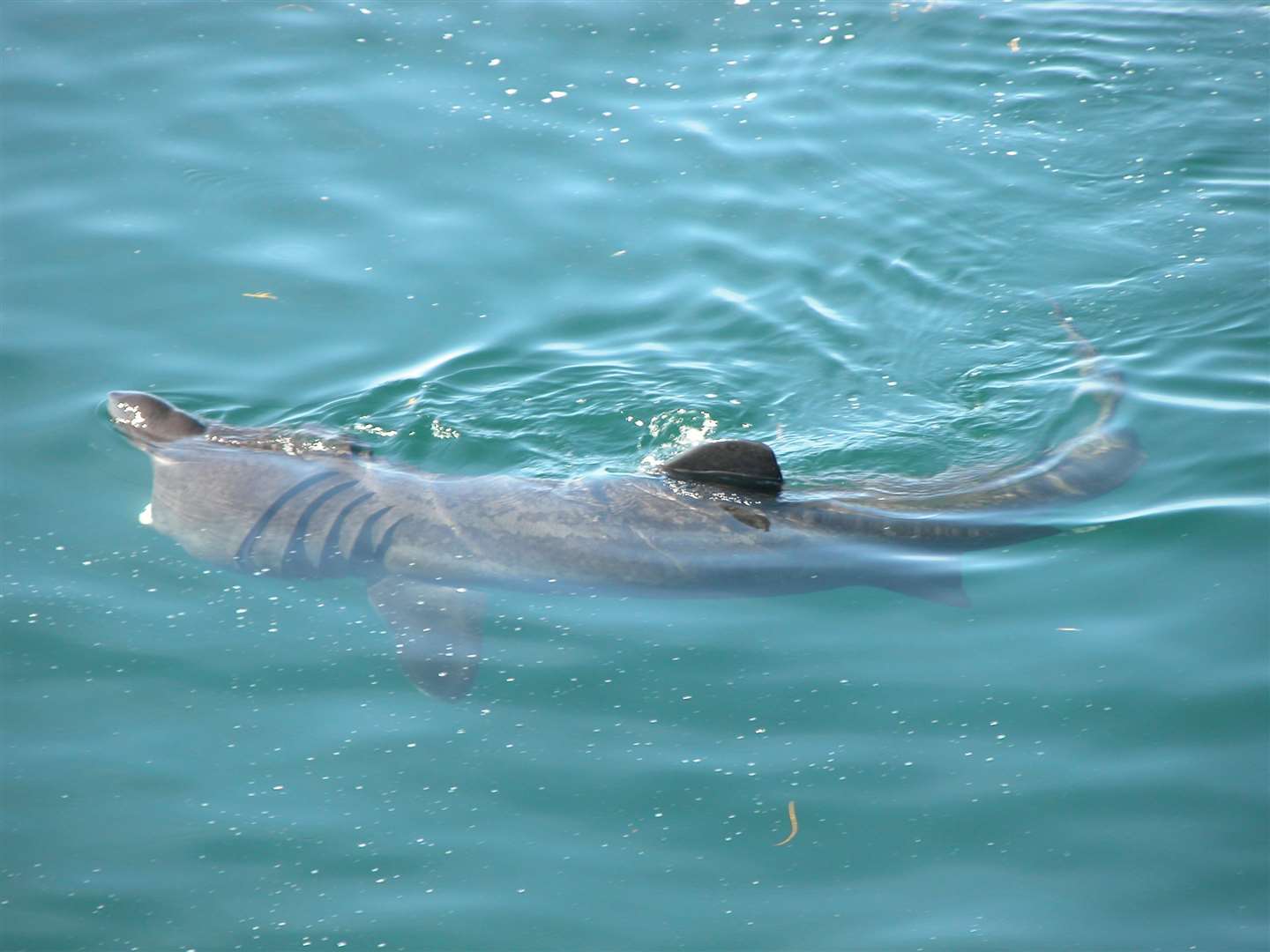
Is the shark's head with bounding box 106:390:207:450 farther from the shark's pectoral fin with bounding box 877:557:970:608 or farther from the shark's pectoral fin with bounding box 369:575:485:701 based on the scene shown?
the shark's pectoral fin with bounding box 877:557:970:608

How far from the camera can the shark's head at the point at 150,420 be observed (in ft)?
21.7

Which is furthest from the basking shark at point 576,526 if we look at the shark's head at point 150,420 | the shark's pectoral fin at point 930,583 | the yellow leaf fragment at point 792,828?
the yellow leaf fragment at point 792,828

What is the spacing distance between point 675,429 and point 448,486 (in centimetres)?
139

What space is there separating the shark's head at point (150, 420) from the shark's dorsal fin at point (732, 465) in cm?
258

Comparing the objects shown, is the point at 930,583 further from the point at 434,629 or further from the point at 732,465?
the point at 434,629

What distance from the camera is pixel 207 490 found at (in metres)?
6.24

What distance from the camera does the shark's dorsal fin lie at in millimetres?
5809

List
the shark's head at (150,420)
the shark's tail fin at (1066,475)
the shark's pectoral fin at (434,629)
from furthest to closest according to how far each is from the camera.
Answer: the shark's head at (150,420)
the shark's tail fin at (1066,475)
the shark's pectoral fin at (434,629)

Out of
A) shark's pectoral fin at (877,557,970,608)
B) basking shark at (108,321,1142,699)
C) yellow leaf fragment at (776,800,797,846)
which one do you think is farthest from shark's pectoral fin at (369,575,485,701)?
shark's pectoral fin at (877,557,970,608)

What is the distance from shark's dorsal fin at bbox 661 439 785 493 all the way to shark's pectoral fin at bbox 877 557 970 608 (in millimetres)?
705

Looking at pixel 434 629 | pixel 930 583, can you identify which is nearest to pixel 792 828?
pixel 930 583

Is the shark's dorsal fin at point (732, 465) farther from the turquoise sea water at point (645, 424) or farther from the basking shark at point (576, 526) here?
the turquoise sea water at point (645, 424)

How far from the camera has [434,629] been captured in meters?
5.70

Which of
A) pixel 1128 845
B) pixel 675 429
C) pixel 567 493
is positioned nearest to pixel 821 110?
pixel 675 429
